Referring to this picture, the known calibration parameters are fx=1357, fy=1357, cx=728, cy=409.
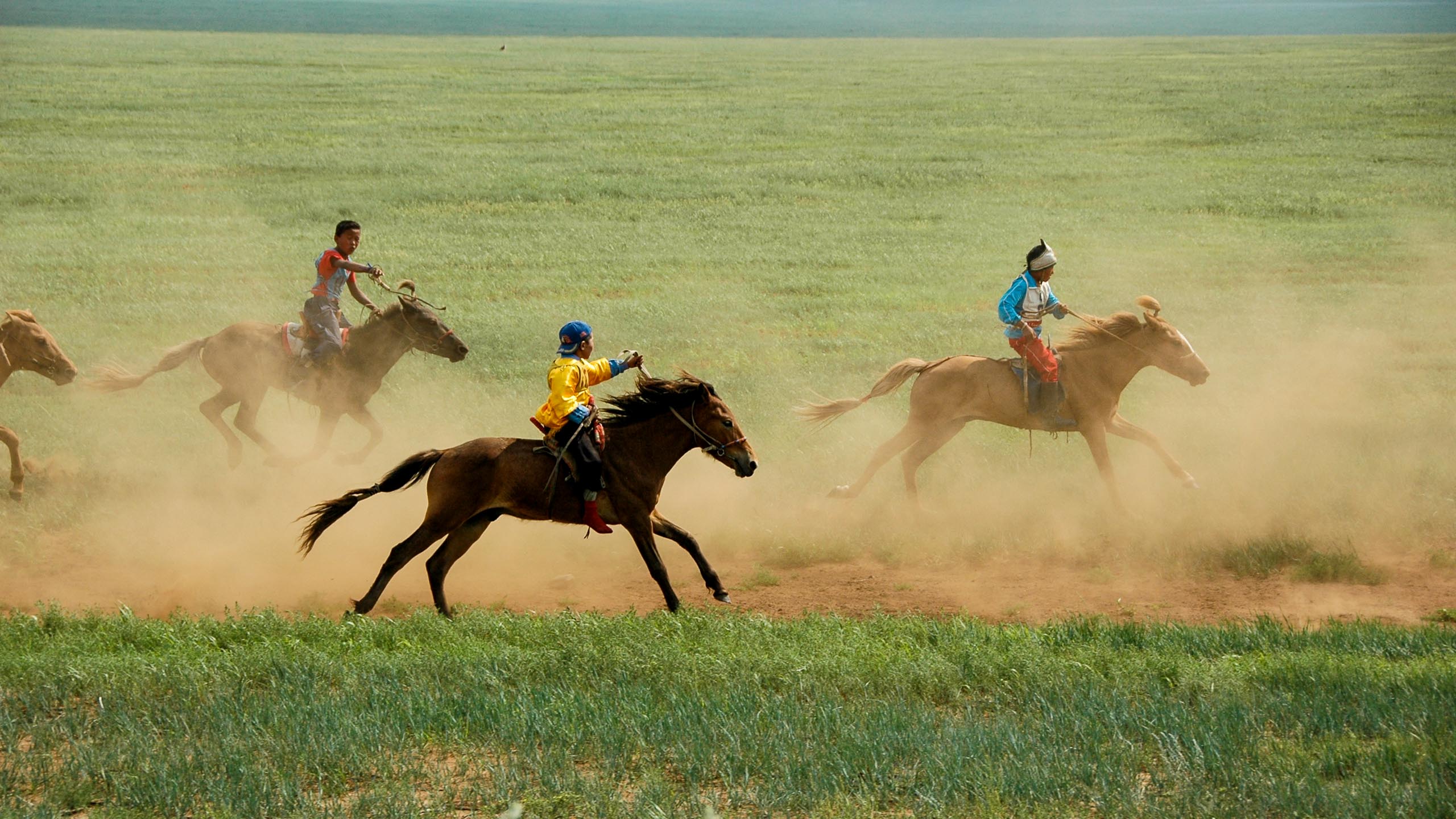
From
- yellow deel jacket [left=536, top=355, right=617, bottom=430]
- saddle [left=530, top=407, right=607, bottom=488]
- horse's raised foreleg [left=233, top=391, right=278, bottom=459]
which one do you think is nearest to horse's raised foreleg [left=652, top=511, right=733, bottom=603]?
saddle [left=530, top=407, right=607, bottom=488]

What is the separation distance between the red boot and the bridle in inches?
36.5

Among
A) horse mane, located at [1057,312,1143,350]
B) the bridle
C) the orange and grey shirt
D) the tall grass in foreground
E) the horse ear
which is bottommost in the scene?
the tall grass in foreground

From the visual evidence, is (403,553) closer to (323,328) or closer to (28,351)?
(323,328)

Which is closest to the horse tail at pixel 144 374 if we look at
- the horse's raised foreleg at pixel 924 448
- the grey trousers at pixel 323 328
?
the grey trousers at pixel 323 328

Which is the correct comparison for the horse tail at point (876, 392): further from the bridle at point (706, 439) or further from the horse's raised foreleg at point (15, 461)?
the horse's raised foreleg at point (15, 461)

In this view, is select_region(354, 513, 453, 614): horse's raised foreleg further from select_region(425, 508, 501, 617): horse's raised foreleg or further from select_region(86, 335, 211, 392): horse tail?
select_region(86, 335, 211, 392): horse tail

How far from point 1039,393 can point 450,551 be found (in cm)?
615

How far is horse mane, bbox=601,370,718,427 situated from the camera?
10.5m

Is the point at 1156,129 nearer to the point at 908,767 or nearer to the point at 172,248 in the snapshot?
the point at 172,248

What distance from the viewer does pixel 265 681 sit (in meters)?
8.74

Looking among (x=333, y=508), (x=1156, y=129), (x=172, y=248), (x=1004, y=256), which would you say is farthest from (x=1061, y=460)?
(x=1156, y=129)

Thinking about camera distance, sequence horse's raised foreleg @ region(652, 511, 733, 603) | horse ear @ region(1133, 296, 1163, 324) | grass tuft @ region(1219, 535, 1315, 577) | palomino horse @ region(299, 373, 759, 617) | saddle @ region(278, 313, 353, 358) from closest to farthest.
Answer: palomino horse @ region(299, 373, 759, 617) < horse's raised foreleg @ region(652, 511, 733, 603) < grass tuft @ region(1219, 535, 1315, 577) < horse ear @ region(1133, 296, 1163, 324) < saddle @ region(278, 313, 353, 358)

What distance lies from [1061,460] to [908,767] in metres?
8.81

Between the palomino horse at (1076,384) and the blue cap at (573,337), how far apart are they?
13.6 feet
